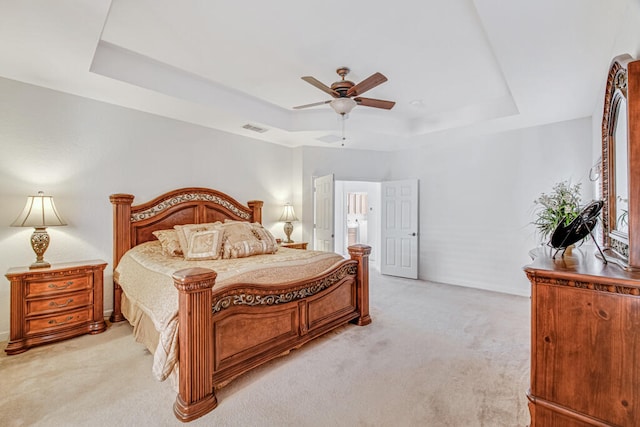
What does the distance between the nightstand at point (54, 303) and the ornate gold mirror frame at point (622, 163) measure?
4153mm

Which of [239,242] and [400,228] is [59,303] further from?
[400,228]

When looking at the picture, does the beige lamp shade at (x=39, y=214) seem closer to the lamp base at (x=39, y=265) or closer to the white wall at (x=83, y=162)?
the white wall at (x=83, y=162)

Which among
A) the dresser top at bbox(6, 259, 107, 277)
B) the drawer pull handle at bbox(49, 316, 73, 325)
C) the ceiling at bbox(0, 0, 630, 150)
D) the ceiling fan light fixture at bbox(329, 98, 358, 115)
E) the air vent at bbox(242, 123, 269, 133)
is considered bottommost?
the drawer pull handle at bbox(49, 316, 73, 325)

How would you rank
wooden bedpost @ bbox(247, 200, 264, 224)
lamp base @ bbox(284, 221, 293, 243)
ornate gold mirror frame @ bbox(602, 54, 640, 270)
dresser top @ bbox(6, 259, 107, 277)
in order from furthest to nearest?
lamp base @ bbox(284, 221, 293, 243), wooden bedpost @ bbox(247, 200, 264, 224), dresser top @ bbox(6, 259, 107, 277), ornate gold mirror frame @ bbox(602, 54, 640, 270)

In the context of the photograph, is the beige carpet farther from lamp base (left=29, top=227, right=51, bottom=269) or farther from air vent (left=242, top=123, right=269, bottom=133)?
air vent (left=242, top=123, right=269, bottom=133)

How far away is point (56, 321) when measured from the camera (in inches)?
112

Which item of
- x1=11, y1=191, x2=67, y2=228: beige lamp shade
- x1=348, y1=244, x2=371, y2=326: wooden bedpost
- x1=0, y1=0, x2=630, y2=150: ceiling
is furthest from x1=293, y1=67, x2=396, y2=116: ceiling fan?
x1=11, y1=191, x2=67, y2=228: beige lamp shade

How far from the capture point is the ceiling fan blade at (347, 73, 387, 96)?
259 centimetres

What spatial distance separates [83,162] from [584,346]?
4514mm

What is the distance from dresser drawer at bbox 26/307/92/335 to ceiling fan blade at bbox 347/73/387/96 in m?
3.43

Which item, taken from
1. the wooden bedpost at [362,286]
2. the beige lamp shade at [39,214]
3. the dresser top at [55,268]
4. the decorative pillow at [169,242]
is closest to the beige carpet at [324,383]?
the wooden bedpost at [362,286]

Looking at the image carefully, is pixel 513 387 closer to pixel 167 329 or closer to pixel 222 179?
pixel 167 329

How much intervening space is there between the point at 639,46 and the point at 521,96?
171 cm

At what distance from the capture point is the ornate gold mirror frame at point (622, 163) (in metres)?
1.50
